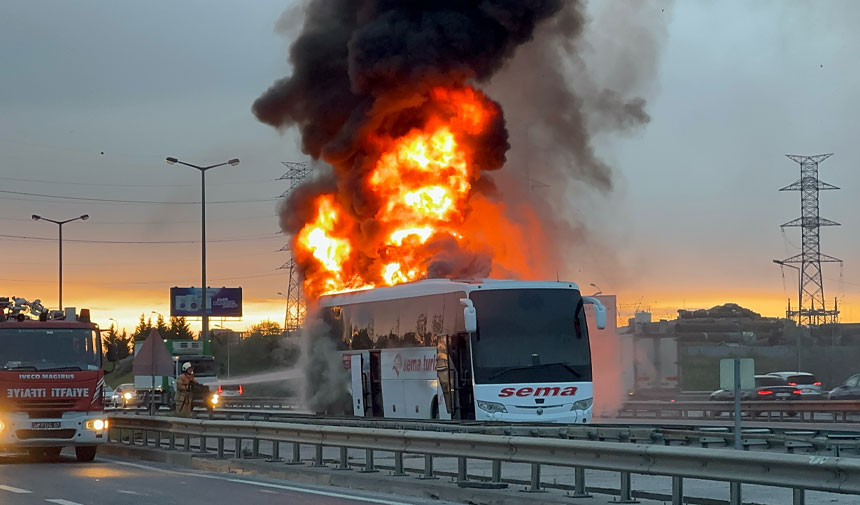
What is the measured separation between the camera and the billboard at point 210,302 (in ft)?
338

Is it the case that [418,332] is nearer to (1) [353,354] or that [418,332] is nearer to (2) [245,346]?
(1) [353,354]

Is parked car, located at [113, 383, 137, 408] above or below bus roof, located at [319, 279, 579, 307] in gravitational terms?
below

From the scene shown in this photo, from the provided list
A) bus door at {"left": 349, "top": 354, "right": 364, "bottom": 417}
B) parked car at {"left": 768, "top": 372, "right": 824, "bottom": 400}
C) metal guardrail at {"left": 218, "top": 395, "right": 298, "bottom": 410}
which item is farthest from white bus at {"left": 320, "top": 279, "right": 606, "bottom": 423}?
metal guardrail at {"left": 218, "top": 395, "right": 298, "bottom": 410}

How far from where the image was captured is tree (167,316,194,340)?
353ft

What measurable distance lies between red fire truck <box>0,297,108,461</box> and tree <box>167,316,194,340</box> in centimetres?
8283

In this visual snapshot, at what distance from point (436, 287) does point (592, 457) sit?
49.8ft

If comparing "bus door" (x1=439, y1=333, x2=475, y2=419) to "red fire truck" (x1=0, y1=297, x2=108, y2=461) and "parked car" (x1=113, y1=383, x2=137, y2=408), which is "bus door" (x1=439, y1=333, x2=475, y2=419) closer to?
"red fire truck" (x1=0, y1=297, x2=108, y2=461)

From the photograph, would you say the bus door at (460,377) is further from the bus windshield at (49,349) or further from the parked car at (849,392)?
the parked car at (849,392)

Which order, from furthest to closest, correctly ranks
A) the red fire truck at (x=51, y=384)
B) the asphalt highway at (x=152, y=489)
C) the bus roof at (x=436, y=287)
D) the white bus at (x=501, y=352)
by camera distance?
the bus roof at (x=436, y=287)
the white bus at (x=501, y=352)
the red fire truck at (x=51, y=384)
the asphalt highway at (x=152, y=489)

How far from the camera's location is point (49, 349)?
23.9 m

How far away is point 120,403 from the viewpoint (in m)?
64.0

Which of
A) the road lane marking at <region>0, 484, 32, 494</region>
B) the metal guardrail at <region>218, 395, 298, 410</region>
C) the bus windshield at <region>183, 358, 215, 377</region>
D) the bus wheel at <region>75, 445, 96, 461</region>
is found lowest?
the metal guardrail at <region>218, 395, 298, 410</region>

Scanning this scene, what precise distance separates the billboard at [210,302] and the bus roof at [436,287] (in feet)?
233

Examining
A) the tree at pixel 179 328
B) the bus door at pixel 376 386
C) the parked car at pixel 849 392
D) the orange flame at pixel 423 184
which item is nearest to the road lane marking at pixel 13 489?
the bus door at pixel 376 386
